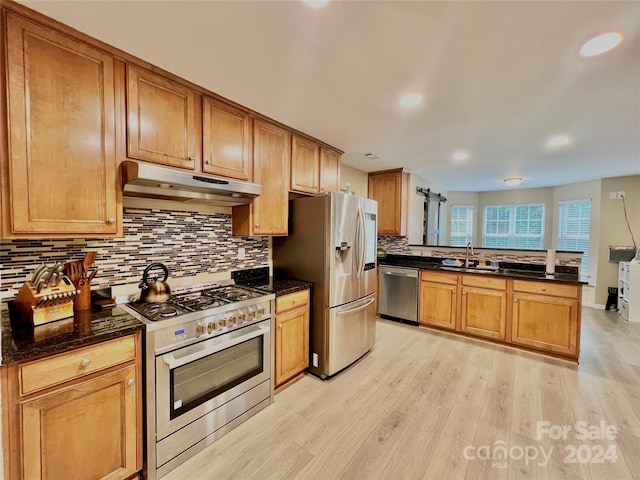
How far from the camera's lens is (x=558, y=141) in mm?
3027

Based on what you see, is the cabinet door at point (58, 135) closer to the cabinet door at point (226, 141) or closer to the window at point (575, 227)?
the cabinet door at point (226, 141)

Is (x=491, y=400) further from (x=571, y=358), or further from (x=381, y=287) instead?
(x=381, y=287)

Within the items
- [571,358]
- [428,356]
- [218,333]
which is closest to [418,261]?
[428,356]

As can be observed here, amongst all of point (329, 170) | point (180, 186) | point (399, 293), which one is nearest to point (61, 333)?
point (180, 186)

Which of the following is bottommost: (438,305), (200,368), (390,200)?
(438,305)

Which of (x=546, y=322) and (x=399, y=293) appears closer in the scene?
(x=546, y=322)

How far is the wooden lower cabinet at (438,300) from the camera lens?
3.73 m

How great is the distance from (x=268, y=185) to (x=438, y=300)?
285 centimetres

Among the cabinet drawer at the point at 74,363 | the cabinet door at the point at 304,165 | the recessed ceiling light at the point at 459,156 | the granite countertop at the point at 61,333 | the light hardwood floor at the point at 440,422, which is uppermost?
the recessed ceiling light at the point at 459,156

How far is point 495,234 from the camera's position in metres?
7.20

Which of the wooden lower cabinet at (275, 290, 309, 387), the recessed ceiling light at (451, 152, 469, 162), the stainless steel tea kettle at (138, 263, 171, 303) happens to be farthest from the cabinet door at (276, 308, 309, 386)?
the recessed ceiling light at (451, 152, 469, 162)

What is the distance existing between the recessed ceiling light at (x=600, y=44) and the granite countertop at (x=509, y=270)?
2353 mm

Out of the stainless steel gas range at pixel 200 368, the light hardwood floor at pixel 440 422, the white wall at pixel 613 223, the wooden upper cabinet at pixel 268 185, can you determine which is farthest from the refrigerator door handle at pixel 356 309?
the white wall at pixel 613 223

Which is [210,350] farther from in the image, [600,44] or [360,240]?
[600,44]
